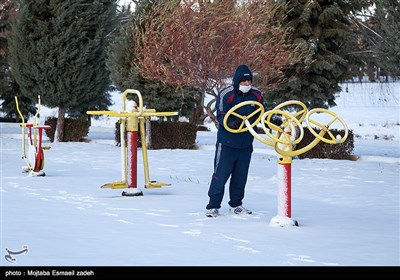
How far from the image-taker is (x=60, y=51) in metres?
23.1

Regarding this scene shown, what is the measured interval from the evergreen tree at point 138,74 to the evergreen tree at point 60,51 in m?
1.71

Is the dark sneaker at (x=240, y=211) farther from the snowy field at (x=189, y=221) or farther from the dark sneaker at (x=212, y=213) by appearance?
the dark sneaker at (x=212, y=213)

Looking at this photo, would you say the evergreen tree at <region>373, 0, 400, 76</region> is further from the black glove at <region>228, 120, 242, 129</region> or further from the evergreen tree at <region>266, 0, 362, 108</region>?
the black glove at <region>228, 120, 242, 129</region>

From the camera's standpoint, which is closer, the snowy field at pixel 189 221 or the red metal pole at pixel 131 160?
the snowy field at pixel 189 221

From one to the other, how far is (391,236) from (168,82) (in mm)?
13010

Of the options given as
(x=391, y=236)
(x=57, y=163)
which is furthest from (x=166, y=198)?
(x=57, y=163)

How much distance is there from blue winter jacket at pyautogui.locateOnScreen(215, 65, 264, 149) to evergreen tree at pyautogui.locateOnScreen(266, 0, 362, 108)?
11243 millimetres

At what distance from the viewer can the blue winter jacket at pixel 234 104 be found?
301 inches

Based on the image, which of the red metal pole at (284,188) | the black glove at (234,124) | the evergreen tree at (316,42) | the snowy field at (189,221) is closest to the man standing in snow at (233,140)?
the black glove at (234,124)

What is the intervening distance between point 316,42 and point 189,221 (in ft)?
41.0

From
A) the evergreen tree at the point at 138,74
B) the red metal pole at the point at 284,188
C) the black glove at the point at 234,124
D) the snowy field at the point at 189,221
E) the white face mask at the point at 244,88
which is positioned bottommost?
the snowy field at the point at 189,221

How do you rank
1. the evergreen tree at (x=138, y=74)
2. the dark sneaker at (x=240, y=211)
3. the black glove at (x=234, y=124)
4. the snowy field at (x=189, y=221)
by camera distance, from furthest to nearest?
1. the evergreen tree at (x=138, y=74)
2. the dark sneaker at (x=240, y=211)
3. the black glove at (x=234, y=124)
4. the snowy field at (x=189, y=221)

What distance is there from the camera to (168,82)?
62.9ft

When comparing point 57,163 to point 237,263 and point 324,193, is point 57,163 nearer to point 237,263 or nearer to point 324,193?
point 324,193
